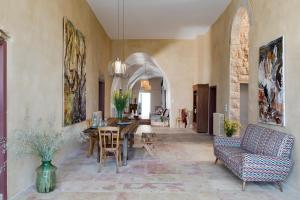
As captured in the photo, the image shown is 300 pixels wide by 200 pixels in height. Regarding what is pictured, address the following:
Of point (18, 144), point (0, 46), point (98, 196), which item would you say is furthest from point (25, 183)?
point (0, 46)

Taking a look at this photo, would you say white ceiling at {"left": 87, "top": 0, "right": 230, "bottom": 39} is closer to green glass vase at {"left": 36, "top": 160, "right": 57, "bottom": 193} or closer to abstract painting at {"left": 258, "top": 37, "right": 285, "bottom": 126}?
abstract painting at {"left": 258, "top": 37, "right": 285, "bottom": 126}

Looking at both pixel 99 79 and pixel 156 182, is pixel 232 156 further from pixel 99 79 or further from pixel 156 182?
pixel 99 79

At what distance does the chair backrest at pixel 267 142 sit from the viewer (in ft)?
14.0

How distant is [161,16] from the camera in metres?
9.78

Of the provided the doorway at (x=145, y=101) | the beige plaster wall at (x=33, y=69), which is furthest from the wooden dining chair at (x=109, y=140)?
the doorway at (x=145, y=101)

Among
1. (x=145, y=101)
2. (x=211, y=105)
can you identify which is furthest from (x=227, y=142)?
(x=145, y=101)

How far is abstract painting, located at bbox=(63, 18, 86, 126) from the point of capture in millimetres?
6219

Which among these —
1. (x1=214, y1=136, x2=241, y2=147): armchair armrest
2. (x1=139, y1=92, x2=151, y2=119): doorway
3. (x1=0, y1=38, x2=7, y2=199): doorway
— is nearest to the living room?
(x1=0, y1=38, x2=7, y2=199): doorway

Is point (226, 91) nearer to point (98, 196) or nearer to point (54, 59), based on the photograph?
point (54, 59)

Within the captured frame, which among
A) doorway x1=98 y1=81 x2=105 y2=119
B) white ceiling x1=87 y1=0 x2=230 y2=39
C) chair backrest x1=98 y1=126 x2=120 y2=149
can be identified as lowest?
chair backrest x1=98 y1=126 x2=120 y2=149

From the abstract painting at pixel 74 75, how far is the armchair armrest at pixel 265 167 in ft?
12.3

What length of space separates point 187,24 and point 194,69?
2.91 metres

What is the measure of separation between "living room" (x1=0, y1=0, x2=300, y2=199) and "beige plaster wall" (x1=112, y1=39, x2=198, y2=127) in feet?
9.40

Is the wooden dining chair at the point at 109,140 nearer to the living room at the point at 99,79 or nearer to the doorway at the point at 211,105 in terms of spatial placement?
the living room at the point at 99,79
